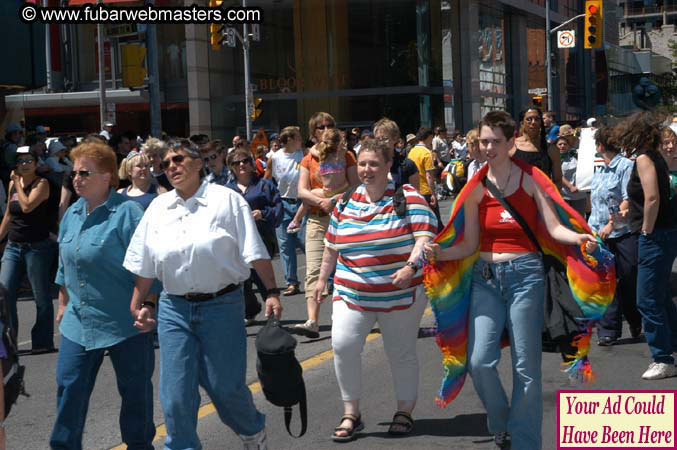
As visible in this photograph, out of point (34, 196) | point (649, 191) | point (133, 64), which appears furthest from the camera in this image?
point (133, 64)

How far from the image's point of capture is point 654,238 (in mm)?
7363

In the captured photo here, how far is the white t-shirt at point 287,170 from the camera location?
12430mm

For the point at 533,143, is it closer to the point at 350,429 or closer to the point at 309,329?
the point at 309,329

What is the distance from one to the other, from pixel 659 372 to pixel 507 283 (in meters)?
2.54

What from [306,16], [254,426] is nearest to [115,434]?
[254,426]

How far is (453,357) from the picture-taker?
18.4 ft

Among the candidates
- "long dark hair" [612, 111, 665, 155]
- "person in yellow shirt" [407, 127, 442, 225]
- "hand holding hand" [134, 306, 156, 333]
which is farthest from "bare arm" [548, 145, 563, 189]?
"hand holding hand" [134, 306, 156, 333]

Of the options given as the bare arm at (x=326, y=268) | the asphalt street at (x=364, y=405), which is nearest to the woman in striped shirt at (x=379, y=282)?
the bare arm at (x=326, y=268)

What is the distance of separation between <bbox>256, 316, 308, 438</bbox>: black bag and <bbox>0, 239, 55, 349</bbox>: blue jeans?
15.6 feet

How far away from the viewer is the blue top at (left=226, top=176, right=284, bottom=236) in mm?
10477

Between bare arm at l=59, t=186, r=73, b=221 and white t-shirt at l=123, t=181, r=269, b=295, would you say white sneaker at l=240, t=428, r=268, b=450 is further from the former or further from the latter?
bare arm at l=59, t=186, r=73, b=221

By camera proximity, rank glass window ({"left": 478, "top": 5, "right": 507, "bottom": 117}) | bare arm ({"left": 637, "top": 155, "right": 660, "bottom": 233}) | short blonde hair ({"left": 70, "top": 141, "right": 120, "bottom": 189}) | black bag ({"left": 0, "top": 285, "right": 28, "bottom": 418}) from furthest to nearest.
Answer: glass window ({"left": 478, "top": 5, "right": 507, "bottom": 117}), bare arm ({"left": 637, "top": 155, "right": 660, "bottom": 233}), short blonde hair ({"left": 70, "top": 141, "right": 120, "bottom": 189}), black bag ({"left": 0, "top": 285, "right": 28, "bottom": 418})

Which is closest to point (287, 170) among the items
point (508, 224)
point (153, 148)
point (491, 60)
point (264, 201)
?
point (264, 201)

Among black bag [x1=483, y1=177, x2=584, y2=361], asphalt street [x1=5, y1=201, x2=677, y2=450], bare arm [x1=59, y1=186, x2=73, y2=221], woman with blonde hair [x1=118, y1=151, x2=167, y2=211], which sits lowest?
asphalt street [x1=5, y1=201, x2=677, y2=450]
